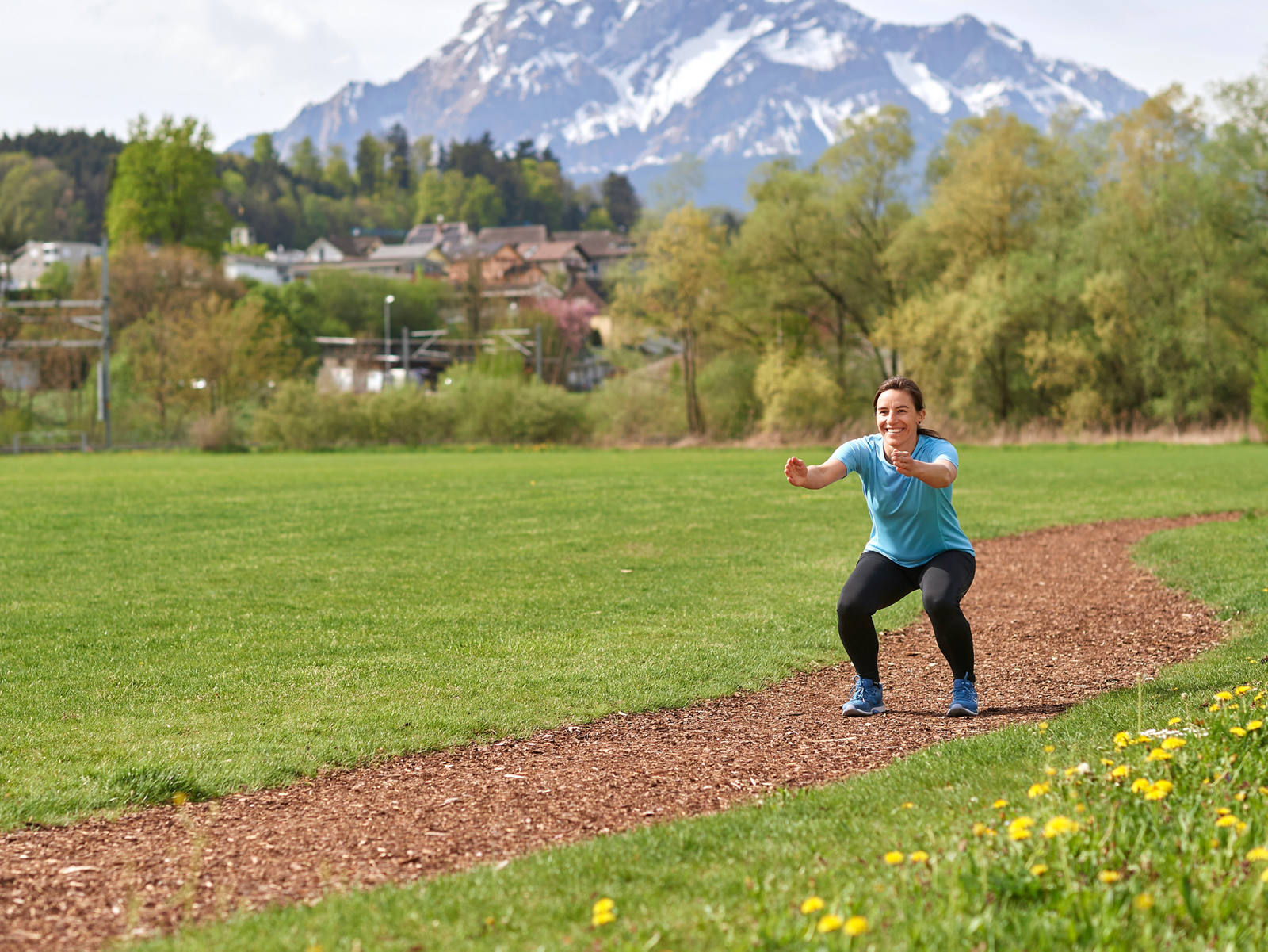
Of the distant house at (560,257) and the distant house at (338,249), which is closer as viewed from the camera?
the distant house at (560,257)

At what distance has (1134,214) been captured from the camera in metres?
48.7

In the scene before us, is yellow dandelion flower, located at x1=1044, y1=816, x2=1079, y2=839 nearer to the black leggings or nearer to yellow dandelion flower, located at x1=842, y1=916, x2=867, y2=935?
yellow dandelion flower, located at x1=842, y1=916, x2=867, y2=935

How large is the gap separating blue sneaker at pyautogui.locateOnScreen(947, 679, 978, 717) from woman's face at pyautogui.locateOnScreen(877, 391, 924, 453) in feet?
4.79

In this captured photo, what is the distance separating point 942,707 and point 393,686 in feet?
12.0

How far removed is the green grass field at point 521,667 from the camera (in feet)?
11.3

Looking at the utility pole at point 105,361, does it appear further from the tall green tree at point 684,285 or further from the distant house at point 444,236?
the distant house at point 444,236

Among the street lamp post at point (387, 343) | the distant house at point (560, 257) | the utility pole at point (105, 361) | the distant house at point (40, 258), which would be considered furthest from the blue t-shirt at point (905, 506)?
the distant house at point (40, 258)

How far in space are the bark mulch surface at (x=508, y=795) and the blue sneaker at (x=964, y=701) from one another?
0.08 meters

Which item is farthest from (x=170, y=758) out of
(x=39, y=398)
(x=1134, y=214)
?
(x=39, y=398)

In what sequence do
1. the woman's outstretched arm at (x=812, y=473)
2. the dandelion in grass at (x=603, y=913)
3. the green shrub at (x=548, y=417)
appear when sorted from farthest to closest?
the green shrub at (x=548, y=417), the woman's outstretched arm at (x=812, y=473), the dandelion in grass at (x=603, y=913)

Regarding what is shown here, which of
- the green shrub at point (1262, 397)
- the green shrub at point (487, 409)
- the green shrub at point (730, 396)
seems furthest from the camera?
the green shrub at point (730, 396)

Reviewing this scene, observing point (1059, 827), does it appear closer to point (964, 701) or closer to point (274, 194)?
point (964, 701)

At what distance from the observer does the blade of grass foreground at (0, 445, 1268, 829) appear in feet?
21.0

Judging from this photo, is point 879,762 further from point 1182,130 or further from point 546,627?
point 1182,130
